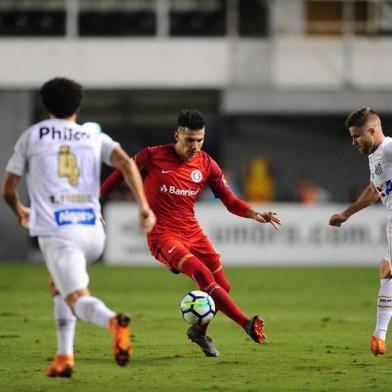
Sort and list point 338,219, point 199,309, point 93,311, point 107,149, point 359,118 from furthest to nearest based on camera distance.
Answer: point 338,219 → point 199,309 → point 359,118 → point 107,149 → point 93,311

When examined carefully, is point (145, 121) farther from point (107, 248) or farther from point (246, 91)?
point (107, 248)

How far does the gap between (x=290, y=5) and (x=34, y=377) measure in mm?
24222

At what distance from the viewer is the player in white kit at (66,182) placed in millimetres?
8906

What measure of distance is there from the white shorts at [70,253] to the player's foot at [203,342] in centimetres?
284

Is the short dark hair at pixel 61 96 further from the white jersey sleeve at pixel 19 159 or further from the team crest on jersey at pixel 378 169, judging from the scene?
the team crest on jersey at pixel 378 169

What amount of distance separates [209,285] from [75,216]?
283 cm

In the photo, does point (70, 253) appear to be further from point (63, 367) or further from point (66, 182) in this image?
point (63, 367)

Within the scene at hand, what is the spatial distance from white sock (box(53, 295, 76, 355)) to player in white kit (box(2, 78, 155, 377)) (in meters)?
0.16

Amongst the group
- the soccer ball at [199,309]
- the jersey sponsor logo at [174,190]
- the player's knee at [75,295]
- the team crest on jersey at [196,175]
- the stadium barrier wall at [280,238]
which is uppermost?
the team crest on jersey at [196,175]

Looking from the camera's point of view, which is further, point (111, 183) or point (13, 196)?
point (111, 183)

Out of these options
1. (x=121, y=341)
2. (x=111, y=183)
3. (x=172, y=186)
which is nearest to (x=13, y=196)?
(x=121, y=341)

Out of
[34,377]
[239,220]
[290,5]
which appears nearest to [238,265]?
[239,220]

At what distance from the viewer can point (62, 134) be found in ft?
29.7

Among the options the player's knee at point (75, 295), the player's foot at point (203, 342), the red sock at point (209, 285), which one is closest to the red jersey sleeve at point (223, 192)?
the red sock at point (209, 285)
